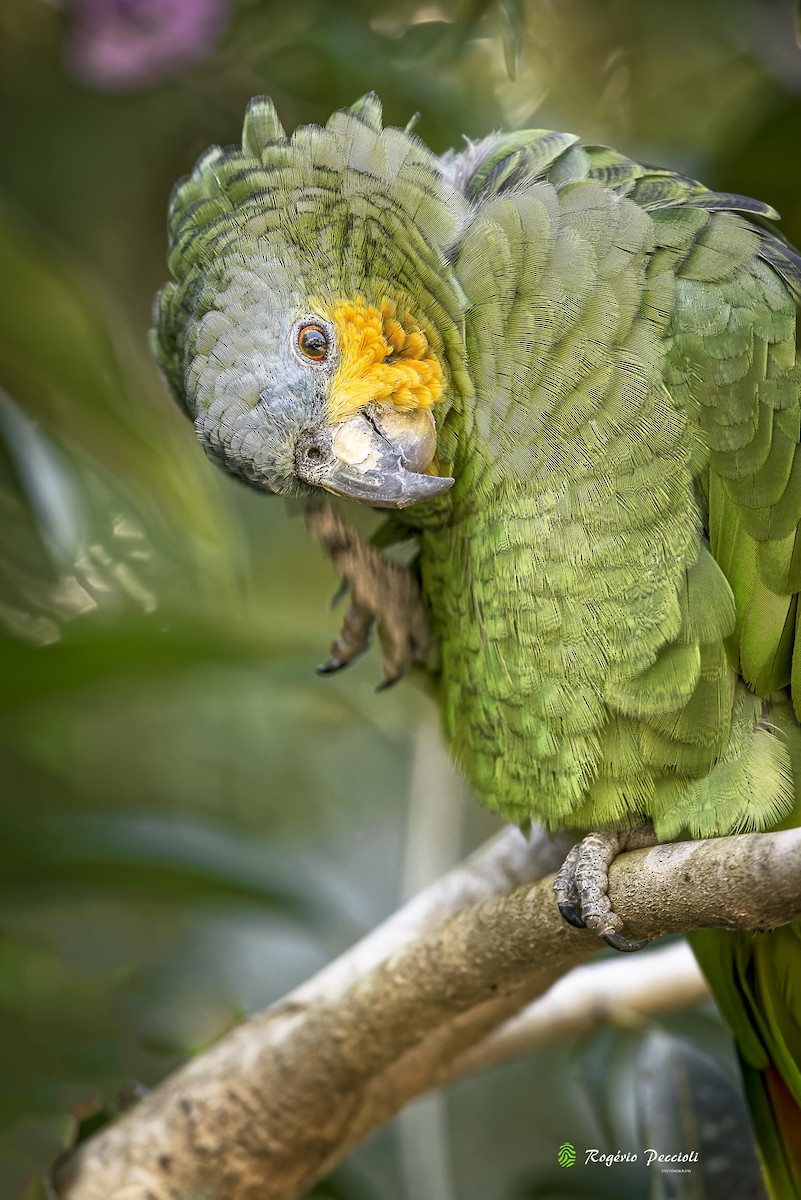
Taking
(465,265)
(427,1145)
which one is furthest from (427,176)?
(427,1145)

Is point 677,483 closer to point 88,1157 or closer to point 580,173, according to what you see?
point 580,173

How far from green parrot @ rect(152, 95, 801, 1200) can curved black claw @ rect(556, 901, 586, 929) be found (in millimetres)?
28

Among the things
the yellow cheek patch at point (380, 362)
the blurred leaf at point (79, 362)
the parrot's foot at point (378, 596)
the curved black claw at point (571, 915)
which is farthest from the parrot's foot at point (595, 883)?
the blurred leaf at point (79, 362)

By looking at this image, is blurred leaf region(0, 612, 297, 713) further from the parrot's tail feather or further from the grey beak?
the parrot's tail feather

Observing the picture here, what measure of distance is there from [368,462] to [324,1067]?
2.11ft

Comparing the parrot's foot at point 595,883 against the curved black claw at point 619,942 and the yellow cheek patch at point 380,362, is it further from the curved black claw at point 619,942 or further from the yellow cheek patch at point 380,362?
the yellow cheek patch at point 380,362

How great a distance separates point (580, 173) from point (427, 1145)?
50.9 inches

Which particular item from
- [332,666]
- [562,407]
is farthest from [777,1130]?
[562,407]

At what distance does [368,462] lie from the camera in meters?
1.06

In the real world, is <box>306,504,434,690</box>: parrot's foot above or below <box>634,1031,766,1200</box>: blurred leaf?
above

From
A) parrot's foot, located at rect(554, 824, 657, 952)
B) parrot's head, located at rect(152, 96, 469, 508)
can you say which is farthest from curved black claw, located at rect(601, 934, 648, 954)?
parrot's head, located at rect(152, 96, 469, 508)

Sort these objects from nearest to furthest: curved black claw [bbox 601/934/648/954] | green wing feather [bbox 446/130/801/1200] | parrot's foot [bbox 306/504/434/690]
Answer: curved black claw [bbox 601/934/648/954] < green wing feather [bbox 446/130/801/1200] < parrot's foot [bbox 306/504/434/690]

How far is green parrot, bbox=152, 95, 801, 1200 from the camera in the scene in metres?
1.05

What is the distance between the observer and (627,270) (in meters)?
1.07
